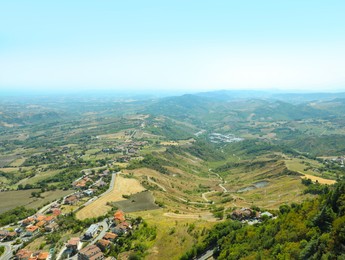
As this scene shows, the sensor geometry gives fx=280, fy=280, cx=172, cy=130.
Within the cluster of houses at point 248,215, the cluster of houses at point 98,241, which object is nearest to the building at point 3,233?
the cluster of houses at point 98,241

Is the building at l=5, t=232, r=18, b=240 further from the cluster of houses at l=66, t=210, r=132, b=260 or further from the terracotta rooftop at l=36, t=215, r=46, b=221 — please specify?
the cluster of houses at l=66, t=210, r=132, b=260

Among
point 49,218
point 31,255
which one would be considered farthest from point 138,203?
point 31,255

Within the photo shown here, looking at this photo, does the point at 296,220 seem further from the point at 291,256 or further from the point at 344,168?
the point at 344,168

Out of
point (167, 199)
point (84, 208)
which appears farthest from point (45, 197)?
point (167, 199)

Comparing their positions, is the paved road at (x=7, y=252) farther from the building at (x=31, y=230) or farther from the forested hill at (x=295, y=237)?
the forested hill at (x=295, y=237)

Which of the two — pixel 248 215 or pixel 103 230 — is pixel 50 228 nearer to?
pixel 103 230

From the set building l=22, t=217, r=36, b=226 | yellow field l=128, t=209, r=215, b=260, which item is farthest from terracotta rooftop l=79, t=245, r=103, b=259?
building l=22, t=217, r=36, b=226
